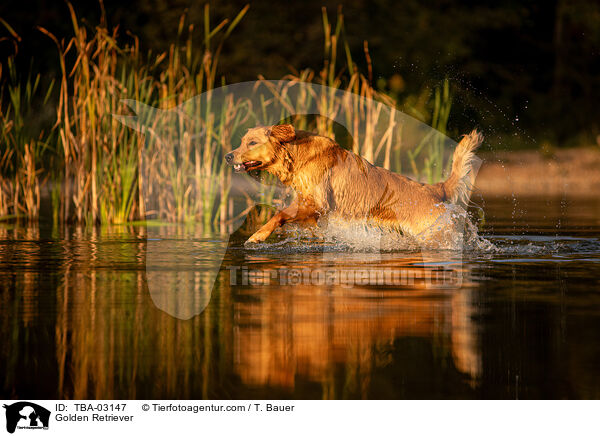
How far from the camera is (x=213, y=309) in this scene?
6.59 metres

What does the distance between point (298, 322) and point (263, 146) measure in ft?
13.9

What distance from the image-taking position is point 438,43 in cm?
3153

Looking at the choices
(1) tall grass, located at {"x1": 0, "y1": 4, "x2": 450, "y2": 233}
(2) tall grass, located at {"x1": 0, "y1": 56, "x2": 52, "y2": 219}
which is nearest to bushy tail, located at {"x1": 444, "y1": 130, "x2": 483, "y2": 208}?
(1) tall grass, located at {"x1": 0, "y1": 4, "x2": 450, "y2": 233}

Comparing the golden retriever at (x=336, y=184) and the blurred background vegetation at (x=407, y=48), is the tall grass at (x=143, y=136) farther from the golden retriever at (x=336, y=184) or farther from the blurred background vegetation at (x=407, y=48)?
the blurred background vegetation at (x=407, y=48)

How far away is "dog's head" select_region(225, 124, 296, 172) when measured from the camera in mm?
10047

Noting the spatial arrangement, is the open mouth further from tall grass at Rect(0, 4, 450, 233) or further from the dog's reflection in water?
tall grass at Rect(0, 4, 450, 233)

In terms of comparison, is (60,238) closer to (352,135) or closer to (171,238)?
(171,238)

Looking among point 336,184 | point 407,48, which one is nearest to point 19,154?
point 336,184

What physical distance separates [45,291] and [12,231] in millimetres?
5381

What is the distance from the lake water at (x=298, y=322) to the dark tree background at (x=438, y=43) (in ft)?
62.9

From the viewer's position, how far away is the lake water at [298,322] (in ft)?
15.1

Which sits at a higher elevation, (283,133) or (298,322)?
(283,133)
